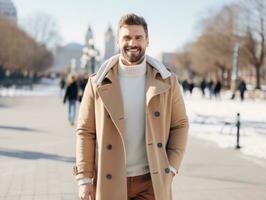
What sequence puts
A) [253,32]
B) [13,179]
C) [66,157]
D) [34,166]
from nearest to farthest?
[13,179] < [34,166] < [66,157] < [253,32]

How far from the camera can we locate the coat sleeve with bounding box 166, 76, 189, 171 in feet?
10.4

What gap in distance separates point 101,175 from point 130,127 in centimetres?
34

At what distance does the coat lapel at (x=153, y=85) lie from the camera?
3.01 m

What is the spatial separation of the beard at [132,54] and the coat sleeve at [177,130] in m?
0.28

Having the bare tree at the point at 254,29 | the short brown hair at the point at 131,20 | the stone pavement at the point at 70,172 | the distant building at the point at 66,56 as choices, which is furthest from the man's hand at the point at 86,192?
the distant building at the point at 66,56

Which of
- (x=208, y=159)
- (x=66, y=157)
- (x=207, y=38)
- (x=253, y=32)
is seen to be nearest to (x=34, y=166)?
(x=66, y=157)

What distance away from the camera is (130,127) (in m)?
3.03

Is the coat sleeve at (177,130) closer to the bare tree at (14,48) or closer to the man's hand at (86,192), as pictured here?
the man's hand at (86,192)

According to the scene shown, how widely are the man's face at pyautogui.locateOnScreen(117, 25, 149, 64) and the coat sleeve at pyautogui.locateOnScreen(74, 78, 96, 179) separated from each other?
0.30m

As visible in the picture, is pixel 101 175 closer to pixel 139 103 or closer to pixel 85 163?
pixel 85 163

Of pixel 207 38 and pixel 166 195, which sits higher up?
pixel 207 38

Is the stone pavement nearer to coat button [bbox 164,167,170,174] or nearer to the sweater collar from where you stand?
coat button [bbox 164,167,170,174]

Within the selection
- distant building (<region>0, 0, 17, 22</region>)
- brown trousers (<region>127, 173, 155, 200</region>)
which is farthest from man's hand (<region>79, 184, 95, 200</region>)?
distant building (<region>0, 0, 17, 22</region>)

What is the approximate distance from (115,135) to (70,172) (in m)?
5.78
